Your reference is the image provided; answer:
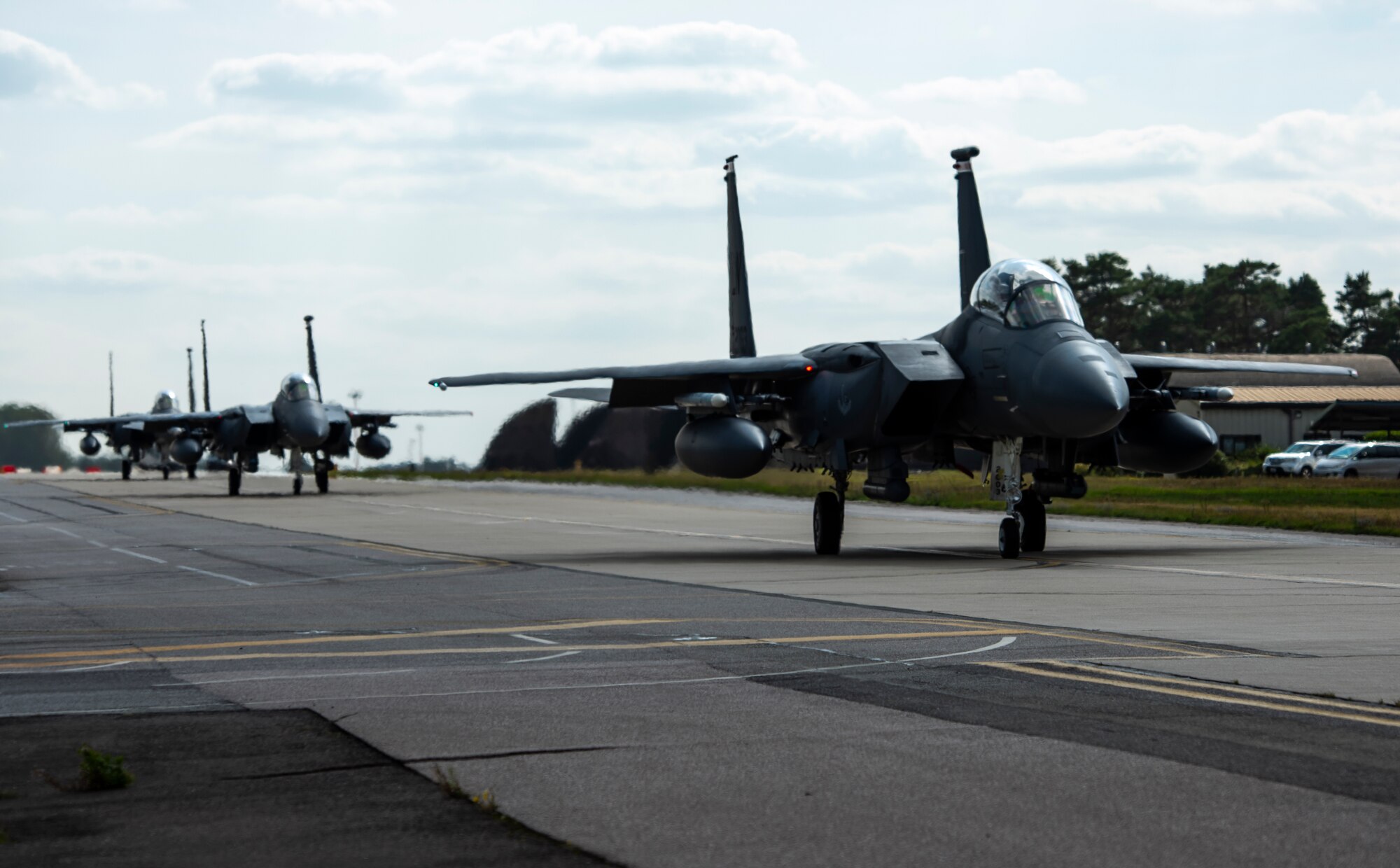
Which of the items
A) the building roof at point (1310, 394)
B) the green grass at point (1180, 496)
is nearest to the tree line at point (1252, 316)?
the building roof at point (1310, 394)

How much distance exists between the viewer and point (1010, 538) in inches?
827

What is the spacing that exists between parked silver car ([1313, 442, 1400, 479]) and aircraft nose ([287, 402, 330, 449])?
34.3 meters

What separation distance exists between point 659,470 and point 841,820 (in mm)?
42402

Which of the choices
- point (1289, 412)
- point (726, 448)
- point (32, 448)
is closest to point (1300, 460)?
point (1289, 412)

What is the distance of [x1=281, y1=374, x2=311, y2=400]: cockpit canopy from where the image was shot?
48094mm

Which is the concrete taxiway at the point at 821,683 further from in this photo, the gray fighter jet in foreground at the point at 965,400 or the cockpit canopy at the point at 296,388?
the cockpit canopy at the point at 296,388

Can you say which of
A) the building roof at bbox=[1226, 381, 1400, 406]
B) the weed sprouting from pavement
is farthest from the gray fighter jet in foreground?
the building roof at bbox=[1226, 381, 1400, 406]

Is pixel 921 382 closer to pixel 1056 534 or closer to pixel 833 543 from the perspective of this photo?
pixel 833 543

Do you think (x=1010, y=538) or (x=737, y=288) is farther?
(x=737, y=288)

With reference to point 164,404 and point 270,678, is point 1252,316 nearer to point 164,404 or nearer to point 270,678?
point 164,404

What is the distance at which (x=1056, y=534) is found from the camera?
89.5 feet

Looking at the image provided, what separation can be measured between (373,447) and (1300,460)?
33.8 metres

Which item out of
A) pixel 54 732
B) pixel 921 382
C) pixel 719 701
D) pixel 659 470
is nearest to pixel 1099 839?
pixel 719 701

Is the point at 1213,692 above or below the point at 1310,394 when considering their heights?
below
